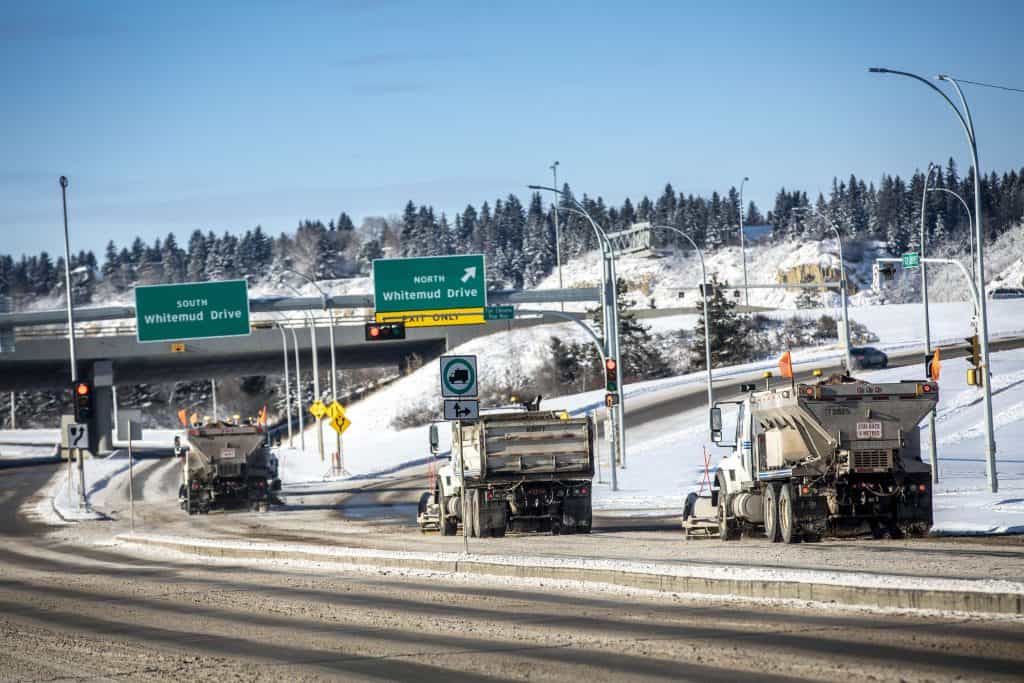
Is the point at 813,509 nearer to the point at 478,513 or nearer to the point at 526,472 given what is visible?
the point at 526,472

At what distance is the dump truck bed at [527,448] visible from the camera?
25.6 meters

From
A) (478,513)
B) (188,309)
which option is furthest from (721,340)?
(478,513)

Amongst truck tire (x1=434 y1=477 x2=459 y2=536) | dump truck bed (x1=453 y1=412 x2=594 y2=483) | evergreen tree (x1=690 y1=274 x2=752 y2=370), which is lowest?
truck tire (x1=434 y1=477 x2=459 y2=536)

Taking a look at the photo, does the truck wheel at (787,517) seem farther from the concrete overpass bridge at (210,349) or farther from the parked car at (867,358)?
the parked car at (867,358)

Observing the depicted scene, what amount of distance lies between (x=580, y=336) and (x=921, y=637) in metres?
88.6

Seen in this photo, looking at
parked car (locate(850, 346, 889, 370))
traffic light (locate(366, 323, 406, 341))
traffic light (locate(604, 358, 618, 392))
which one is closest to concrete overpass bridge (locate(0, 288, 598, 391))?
traffic light (locate(366, 323, 406, 341))

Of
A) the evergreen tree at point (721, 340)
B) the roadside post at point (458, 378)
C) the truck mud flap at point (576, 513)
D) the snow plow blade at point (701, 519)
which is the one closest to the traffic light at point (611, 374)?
the truck mud flap at point (576, 513)

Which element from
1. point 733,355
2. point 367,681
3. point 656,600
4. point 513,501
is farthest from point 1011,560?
point 733,355

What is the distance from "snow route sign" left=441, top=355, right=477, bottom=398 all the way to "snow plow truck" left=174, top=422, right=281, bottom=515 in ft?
73.4

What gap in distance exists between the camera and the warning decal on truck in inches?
784

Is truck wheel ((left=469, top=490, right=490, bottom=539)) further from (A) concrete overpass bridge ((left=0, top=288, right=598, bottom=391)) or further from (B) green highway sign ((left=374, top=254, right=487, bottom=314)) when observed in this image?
(A) concrete overpass bridge ((left=0, top=288, right=598, bottom=391))

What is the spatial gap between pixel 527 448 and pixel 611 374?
45.1 feet

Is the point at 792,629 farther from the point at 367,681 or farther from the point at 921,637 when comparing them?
the point at 367,681

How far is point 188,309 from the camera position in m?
56.1
